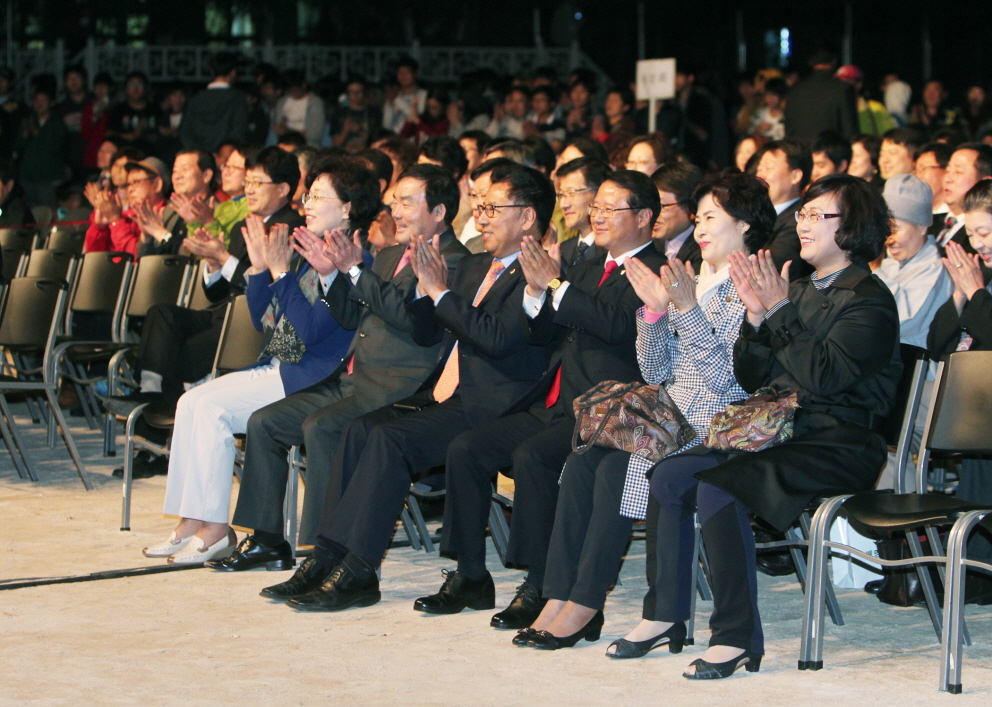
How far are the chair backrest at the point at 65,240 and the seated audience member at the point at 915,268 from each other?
5.17 m

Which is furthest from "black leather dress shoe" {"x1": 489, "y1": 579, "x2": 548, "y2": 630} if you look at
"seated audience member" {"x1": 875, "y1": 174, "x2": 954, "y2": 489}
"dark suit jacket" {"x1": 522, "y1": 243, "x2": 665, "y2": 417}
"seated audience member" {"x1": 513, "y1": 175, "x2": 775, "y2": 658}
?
"seated audience member" {"x1": 875, "y1": 174, "x2": 954, "y2": 489}

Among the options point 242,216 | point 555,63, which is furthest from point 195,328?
point 555,63

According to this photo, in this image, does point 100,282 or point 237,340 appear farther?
point 100,282

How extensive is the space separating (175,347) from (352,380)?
1427 mm

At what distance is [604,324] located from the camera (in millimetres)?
4184

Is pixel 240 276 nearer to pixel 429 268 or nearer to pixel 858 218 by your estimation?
pixel 429 268

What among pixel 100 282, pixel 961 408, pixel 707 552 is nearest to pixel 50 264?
pixel 100 282

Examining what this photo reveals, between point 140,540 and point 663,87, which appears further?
point 663,87

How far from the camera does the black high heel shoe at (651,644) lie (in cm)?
381

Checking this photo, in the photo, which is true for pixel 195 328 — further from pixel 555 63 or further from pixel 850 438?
pixel 555 63

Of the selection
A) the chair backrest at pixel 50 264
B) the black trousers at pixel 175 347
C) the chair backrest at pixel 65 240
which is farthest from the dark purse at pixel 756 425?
the chair backrest at pixel 65 240

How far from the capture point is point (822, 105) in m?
8.55

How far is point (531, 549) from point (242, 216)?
11.5 feet

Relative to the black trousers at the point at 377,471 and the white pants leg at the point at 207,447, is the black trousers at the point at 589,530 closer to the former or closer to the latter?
the black trousers at the point at 377,471
